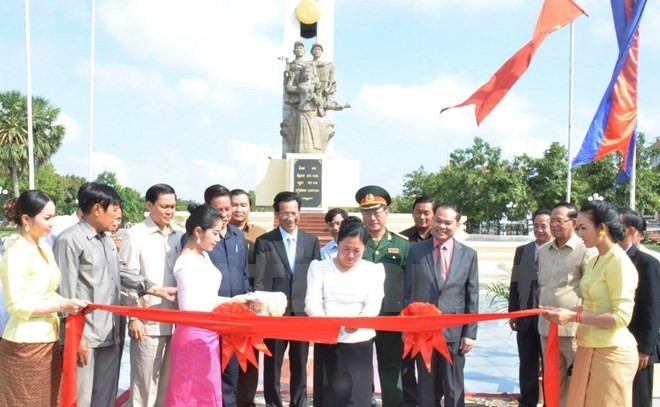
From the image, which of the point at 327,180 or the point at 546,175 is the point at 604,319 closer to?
the point at 327,180

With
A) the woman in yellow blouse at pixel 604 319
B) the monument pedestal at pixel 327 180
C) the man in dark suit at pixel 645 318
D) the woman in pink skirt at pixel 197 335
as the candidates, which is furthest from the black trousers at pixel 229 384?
the monument pedestal at pixel 327 180

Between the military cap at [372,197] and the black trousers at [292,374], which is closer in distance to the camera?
the black trousers at [292,374]

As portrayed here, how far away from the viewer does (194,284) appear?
304cm

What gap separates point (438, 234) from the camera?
3543 mm

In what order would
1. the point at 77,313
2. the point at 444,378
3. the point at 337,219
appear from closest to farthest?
the point at 77,313
the point at 444,378
the point at 337,219

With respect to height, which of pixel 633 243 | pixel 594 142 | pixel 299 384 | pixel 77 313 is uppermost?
pixel 594 142

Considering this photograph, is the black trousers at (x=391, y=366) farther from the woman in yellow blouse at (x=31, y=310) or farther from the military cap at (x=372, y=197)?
the woman in yellow blouse at (x=31, y=310)

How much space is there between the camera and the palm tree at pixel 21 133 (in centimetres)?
2492

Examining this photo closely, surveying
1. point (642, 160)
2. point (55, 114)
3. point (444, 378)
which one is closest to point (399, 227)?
point (444, 378)

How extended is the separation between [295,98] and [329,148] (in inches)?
72.4

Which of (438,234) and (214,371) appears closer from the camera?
(214,371)

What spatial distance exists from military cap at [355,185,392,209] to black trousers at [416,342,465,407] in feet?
3.57

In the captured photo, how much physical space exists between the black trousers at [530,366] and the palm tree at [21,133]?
24.9 m

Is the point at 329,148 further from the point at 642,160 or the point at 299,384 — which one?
the point at 642,160
